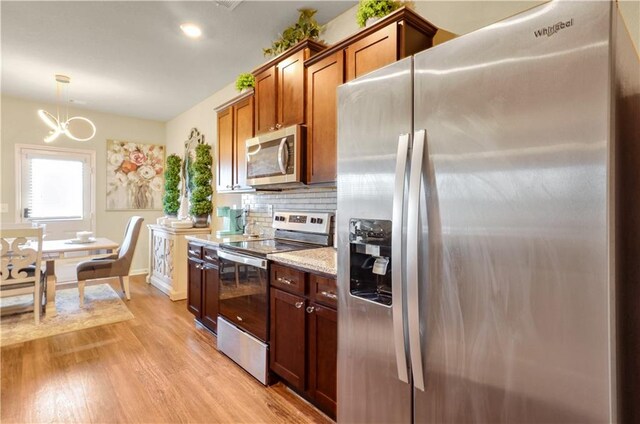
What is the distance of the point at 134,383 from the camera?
2.21 meters

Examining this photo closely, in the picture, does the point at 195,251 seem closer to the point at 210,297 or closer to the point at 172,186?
the point at 210,297

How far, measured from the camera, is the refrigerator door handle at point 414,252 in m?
1.06

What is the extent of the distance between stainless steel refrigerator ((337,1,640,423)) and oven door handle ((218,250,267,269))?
1020 mm

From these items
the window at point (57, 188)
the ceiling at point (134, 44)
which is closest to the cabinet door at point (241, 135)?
the ceiling at point (134, 44)

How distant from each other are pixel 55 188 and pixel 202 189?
8.80ft

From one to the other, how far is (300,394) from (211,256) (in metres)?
1.41

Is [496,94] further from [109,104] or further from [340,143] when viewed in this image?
[109,104]

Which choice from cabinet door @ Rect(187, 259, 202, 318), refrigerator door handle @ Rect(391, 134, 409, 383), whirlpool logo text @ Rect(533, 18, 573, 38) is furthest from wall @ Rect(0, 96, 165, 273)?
whirlpool logo text @ Rect(533, 18, 573, 38)

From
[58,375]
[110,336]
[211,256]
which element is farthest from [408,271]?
[110,336]

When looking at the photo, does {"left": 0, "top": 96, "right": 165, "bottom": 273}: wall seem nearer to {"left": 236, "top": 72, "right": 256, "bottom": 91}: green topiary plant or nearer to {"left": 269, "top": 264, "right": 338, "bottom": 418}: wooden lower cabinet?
{"left": 236, "top": 72, "right": 256, "bottom": 91}: green topiary plant

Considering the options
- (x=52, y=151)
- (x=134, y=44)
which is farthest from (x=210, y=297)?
(x=52, y=151)

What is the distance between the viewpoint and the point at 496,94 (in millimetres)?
924

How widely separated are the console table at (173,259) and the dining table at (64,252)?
67cm

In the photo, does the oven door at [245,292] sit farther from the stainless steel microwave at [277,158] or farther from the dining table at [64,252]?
the dining table at [64,252]
